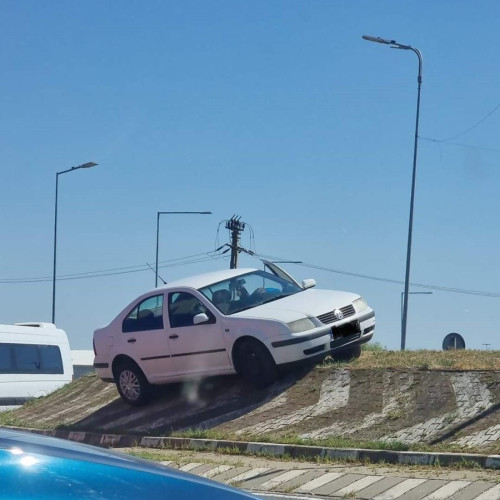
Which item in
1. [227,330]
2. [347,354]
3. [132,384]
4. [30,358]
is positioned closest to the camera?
[227,330]

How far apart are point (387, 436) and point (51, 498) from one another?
928 cm

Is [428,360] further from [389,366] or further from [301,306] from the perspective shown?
[301,306]

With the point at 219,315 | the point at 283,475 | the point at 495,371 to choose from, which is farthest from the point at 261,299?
the point at 283,475

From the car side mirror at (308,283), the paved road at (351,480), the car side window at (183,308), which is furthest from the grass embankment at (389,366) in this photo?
the car side window at (183,308)

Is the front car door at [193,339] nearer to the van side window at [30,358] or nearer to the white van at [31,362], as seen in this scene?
the white van at [31,362]

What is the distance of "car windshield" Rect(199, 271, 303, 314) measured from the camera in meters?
15.0

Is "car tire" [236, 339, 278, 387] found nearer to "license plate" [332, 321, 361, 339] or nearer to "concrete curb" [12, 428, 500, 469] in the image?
"license plate" [332, 321, 361, 339]

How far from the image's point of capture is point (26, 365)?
2214 centimetres

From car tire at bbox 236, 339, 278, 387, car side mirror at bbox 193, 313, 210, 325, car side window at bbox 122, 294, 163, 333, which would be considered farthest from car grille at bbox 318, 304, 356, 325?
car side window at bbox 122, 294, 163, 333

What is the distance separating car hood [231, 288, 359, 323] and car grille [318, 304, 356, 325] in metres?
0.05

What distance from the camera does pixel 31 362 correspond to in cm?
2241

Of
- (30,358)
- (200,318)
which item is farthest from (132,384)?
(30,358)

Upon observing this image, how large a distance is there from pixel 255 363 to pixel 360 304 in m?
2.00

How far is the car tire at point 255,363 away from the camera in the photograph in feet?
46.6
